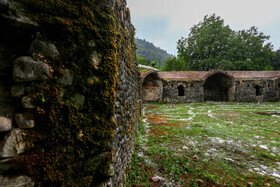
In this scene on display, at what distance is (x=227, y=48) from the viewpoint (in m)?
28.0

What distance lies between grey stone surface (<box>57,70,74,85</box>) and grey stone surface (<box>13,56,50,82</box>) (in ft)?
0.47

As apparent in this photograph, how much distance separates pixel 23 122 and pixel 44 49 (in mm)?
646

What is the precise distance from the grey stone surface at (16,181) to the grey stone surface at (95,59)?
3.80 ft

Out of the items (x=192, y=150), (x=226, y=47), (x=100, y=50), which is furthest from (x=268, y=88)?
(x=100, y=50)

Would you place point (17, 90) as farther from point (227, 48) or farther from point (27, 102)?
point (227, 48)

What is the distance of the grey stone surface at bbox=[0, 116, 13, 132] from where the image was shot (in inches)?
34.5

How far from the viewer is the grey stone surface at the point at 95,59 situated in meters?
1.41

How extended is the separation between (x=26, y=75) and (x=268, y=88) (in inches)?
1033

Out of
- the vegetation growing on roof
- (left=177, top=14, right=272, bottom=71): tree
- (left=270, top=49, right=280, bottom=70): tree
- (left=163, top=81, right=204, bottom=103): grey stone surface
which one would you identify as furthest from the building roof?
(left=270, top=49, right=280, bottom=70): tree

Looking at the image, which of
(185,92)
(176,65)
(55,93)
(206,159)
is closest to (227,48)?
(176,65)

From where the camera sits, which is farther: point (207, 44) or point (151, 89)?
point (207, 44)

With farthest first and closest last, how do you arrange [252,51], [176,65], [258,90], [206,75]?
[176,65] < [252,51] < [258,90] < [206,75]

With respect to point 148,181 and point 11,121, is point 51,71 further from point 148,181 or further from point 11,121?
point 148,181

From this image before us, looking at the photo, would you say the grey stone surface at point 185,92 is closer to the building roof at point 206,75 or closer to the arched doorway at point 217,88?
the building roof at point 206,75
